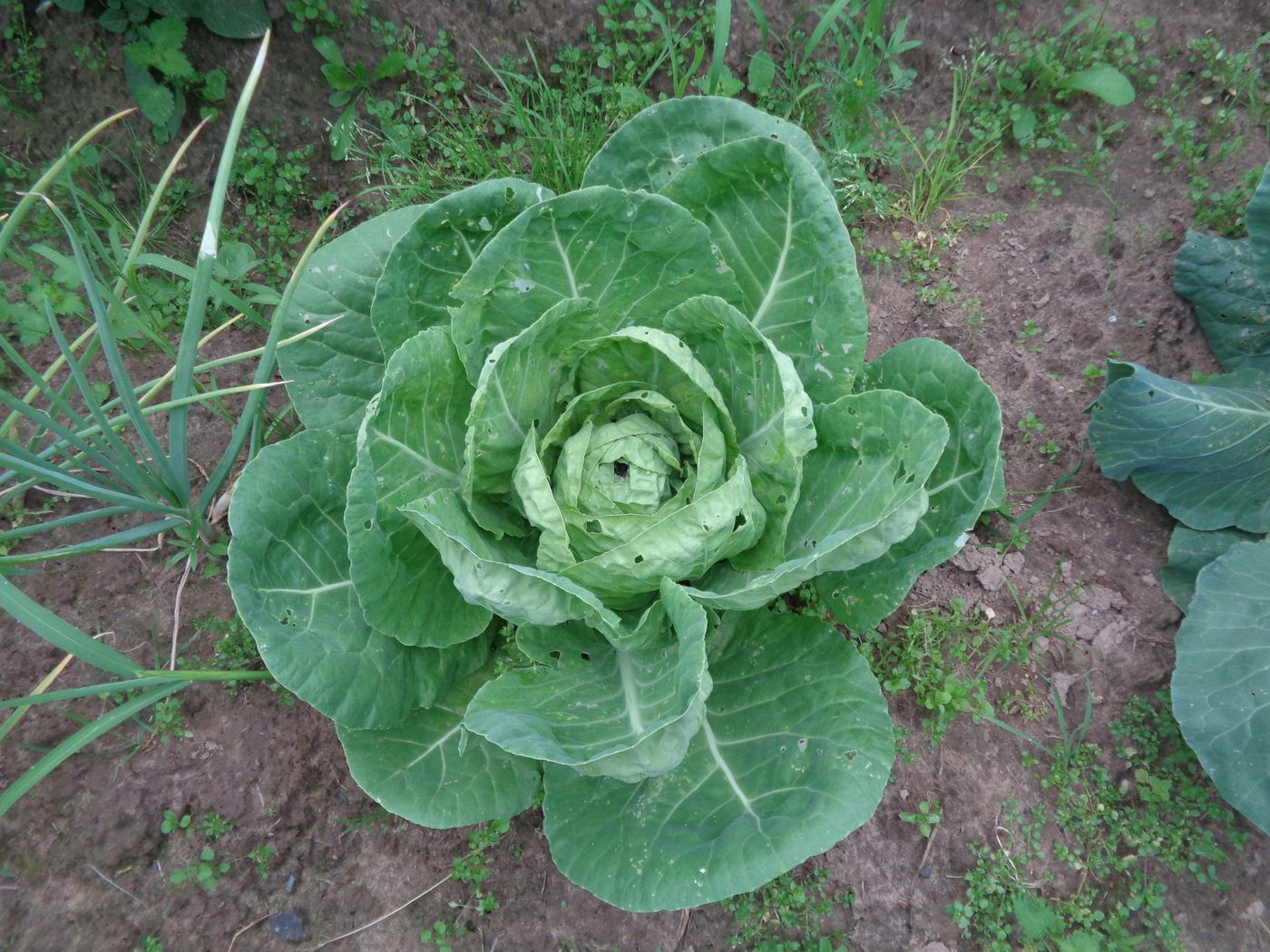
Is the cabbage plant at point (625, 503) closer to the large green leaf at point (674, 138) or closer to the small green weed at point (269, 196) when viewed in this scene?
the large green leaf at point (674, 138)

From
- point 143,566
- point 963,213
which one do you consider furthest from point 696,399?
point 143,566

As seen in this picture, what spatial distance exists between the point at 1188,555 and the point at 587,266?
2442mm

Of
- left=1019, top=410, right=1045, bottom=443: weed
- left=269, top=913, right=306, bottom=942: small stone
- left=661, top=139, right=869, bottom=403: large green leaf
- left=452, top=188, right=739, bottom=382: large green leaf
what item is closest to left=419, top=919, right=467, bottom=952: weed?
left=269, top=913, right=306, bottom=942: small stone

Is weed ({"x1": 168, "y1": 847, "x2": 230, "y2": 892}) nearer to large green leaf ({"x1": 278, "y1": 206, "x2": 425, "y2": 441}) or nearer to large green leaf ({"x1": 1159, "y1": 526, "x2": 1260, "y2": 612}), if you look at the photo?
large green leaf ({"x1": 278, "y1": 206, "x2": 425, "y2": 441})

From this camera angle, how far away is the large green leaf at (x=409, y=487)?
6.46ft

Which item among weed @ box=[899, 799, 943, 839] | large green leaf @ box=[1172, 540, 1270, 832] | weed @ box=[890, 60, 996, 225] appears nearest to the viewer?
large green leaf @ box=[1172, 540, 1270, 832]

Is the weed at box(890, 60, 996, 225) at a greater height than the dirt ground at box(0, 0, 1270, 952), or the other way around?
the weed at box(890, 60, 996, 225)

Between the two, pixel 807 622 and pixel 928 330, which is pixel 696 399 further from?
pixel 928 330

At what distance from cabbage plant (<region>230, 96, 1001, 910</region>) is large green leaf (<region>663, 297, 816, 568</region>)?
1cm

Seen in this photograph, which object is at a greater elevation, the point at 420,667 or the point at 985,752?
the point at 420,667

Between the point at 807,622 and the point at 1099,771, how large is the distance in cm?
134

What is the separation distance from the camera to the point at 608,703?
7.14ft

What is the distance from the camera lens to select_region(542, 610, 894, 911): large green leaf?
193cm

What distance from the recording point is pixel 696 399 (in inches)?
88.0
